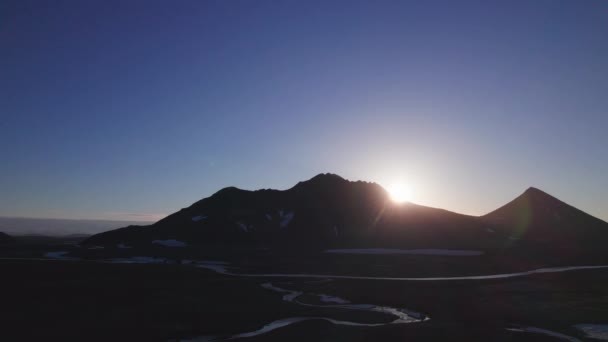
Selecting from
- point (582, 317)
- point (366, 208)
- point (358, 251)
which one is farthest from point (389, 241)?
point (582, 317)

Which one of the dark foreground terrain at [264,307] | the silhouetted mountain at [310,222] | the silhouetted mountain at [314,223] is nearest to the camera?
the dark foreground terrain at [264,307]

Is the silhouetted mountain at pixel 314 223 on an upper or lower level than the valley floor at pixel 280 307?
upper

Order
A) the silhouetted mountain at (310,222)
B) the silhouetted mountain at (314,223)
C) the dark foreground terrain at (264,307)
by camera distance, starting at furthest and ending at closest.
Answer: the silhouetted mountain at (310,222)
the silhouetted mountain at (314,223)
the dark foreground terrain at (264,307)

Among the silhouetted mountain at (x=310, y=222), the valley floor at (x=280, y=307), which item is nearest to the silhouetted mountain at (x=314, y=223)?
the silhouetted mountain at (x=310, y=222)

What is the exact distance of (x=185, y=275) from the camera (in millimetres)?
70438

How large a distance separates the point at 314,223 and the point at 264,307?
399 feet

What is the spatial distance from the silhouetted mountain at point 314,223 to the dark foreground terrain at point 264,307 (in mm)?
81889

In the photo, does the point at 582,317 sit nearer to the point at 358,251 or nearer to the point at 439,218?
the point at 358,251

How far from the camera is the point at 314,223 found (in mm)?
164375

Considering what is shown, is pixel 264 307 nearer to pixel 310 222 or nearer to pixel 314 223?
pixel 314 223

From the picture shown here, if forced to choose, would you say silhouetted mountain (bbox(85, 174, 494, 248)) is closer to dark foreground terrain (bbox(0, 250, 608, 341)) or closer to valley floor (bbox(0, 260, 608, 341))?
dark foreground terrain (bbox(0, 250, 608, 341))

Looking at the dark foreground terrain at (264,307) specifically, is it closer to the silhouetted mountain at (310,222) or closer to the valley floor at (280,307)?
the valley floor at (280,307)

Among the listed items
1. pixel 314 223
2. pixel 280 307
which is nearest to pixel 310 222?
pixel 314 223

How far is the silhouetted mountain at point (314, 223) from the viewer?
497ft
